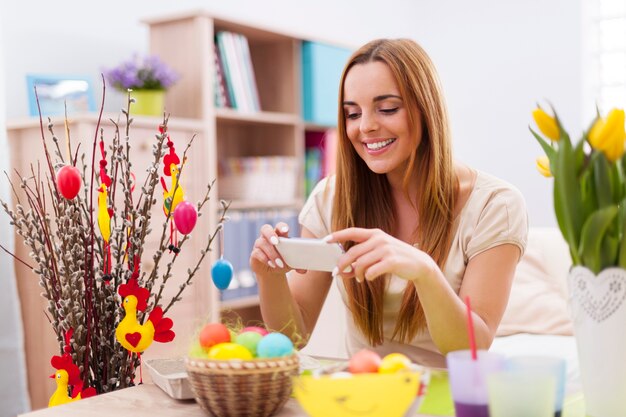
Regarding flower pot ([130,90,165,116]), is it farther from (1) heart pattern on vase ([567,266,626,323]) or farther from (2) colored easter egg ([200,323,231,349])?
(1) heart pattern on vase ([567,266,626,323])

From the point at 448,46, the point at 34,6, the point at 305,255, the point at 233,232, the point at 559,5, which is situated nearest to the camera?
the point at 305,255

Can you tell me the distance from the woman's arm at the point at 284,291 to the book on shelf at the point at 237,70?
57.5 inches

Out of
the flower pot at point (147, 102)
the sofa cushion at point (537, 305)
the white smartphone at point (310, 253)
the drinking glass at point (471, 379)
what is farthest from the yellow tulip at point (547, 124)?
the flower pot at point (147, 102)

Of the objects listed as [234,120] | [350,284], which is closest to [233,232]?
[234,120]

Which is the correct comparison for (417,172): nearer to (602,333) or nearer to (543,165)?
(543,165)

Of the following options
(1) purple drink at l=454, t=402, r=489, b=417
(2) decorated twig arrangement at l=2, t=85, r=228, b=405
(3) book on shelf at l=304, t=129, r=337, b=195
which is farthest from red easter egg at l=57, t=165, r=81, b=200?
(3) book on shelf at l=304, t=129, r=337, b=195

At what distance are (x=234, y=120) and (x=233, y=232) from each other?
50 centimetres

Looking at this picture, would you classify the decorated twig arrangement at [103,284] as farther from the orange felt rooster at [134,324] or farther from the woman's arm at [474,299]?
the woman's arm at [474,299]

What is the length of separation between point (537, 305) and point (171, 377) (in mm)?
1721

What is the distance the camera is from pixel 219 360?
3.03ft

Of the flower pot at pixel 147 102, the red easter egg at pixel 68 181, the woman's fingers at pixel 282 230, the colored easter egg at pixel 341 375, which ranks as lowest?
the colored easter egg at pixel 341 375

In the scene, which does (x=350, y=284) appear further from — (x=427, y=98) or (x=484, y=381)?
(x=484, y=381)

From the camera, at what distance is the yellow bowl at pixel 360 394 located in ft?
2.67

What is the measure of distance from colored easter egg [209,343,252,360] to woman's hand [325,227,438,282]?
0.78 ft
